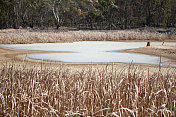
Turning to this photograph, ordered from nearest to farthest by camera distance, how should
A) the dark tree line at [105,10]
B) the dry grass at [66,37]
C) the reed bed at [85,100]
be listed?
the reed bed at [85,100] < the dry grass at [66,37] < the dark tree line at [105,10]

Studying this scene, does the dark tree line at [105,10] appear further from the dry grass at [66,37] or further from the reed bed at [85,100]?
the reed bed at [85,100]

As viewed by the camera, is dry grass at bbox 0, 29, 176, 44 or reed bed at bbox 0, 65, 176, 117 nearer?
reed bed at bbox 0, 65, 176, 117

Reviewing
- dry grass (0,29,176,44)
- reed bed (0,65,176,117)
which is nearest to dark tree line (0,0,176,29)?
dry grass (0,29,176,44)

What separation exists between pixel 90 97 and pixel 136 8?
39.3 metres

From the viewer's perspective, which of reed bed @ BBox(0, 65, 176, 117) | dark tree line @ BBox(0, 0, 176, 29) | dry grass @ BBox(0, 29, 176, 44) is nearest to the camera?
reed bed @ BBox(0, 65, 176, 117)

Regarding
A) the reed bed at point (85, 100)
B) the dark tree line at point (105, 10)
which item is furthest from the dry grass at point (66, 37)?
the dark tree line at point (105, 10)

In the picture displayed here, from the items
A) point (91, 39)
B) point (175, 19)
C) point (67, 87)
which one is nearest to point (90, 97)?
point (67, 87)

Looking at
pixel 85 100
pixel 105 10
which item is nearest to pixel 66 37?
pixel 85 100

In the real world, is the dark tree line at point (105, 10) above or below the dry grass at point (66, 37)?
Answer: above

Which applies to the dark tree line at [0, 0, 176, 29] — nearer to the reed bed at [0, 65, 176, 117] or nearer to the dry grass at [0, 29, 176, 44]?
the dry grass at [0, 29, 176, 44]

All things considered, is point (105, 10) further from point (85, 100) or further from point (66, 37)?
point (85, 100)

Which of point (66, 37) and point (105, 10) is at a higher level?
point (105, 10)

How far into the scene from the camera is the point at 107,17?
41.0m

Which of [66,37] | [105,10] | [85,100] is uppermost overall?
[105,10]
